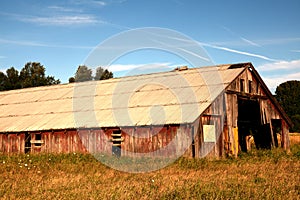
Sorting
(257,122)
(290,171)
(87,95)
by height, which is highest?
(87,95)

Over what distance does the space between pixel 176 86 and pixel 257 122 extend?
6666mm

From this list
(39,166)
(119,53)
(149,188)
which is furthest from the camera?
(119,53)

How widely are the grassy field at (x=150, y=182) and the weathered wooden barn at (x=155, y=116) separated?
10.3 ft

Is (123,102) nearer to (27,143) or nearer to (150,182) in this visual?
(27,143)

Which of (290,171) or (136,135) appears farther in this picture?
(136,135)

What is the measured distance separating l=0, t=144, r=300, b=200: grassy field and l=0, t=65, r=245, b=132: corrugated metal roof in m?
4.66

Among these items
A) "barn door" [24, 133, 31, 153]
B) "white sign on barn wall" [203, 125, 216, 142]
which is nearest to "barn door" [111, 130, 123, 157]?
"white sign on barn wall" [203, 125, 216, 142]

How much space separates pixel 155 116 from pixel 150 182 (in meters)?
10.1

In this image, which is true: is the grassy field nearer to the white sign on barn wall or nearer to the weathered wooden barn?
the white sign on barn wall

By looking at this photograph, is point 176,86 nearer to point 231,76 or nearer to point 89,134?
point 231,76

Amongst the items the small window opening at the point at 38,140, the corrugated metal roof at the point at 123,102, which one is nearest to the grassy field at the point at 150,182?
the corrugated metal roof at the point at 123,102

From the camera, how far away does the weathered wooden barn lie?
894 inches

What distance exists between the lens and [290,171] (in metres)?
16.2

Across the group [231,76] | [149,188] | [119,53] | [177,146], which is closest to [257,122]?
[231,76]
